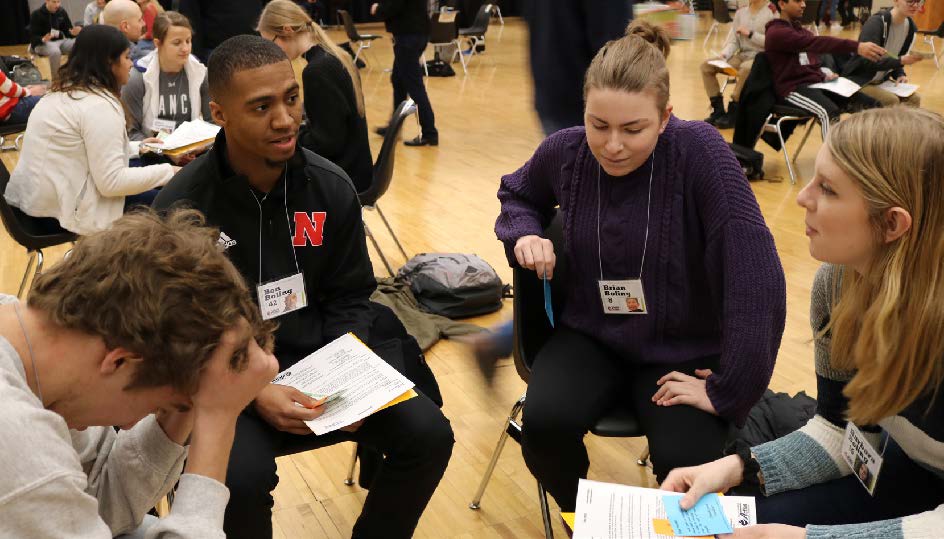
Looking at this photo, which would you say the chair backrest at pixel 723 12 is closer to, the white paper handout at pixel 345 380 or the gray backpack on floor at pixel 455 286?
the gray backpack on floor at pixel 455 286

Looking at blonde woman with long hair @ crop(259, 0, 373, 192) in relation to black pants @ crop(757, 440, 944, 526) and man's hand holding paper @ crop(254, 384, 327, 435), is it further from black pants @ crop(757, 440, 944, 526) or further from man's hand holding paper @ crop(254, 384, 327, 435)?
black pants @ crop(757, 440, 944, 526)

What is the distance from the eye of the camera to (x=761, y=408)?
2.51 metres

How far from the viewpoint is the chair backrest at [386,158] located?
4.07 meters

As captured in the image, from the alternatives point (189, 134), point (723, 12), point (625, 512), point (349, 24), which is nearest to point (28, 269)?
point (189, 134)

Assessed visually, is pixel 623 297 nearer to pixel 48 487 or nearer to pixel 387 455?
pixel 387 455

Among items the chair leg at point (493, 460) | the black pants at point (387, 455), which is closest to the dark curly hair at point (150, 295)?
the black pants at point (387, 455)

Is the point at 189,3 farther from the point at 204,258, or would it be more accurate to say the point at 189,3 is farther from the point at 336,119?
the point at 204,258

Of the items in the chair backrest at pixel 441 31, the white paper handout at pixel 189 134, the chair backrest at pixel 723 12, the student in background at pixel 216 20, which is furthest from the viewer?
the chair backrest at pixel 723 12

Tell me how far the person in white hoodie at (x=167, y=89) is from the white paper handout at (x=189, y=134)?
0.31 meters

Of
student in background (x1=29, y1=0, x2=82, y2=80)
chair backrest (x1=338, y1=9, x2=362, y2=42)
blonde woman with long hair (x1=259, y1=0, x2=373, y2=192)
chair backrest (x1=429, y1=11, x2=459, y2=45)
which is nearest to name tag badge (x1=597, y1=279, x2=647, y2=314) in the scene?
blonde woman with long hair (x1=259, y1=0, x2=373, y2=192)

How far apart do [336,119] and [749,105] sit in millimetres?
3522

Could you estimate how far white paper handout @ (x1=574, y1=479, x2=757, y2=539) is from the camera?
4.71 ft

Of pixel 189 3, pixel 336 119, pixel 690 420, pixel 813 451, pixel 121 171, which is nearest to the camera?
pixel 813 451

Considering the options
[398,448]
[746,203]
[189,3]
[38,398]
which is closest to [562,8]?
[746,203]
